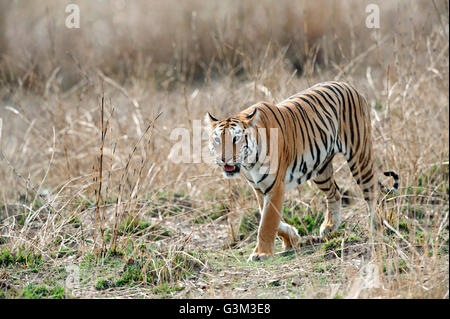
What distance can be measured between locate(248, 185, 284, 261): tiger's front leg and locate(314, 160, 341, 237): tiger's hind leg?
78cm

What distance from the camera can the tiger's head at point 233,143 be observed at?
415 centimetres

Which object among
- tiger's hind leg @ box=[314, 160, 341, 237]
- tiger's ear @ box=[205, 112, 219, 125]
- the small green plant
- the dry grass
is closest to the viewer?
the small green plant

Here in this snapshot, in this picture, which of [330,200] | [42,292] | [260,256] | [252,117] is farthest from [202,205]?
[42,292]

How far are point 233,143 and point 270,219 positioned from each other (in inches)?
29.2

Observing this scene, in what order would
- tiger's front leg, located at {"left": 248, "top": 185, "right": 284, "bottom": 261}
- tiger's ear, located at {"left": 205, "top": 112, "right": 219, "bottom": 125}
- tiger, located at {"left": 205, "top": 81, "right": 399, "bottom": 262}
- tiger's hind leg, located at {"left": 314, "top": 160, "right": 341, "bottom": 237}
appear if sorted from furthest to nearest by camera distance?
tiger's hind leg, located at {"left": 314, "top": 160, "right": 341, "bottom": 237}
tiger's front leg, located at {"left": 248, "top": 185, "right": 284, "bottom": 261}
tiger's ear, located at {"left": 205, "top": 112, "right": 219, "bottom": 125}
tiger, located at {"left": 205, "top": 81, "right": 399, "bottom": 262}

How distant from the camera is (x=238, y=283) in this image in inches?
165

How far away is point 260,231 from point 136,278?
1.07 m

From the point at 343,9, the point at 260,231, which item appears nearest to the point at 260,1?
the point at 343,9

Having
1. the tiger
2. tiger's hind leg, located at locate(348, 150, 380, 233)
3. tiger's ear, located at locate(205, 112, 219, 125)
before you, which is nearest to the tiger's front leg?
the tiger

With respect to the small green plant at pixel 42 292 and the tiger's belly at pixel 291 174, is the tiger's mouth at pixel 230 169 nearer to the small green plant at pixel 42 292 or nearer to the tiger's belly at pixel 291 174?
the tiger's belly at pixel 291 174

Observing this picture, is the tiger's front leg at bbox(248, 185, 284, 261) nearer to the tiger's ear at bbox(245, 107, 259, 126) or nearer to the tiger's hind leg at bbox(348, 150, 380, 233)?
the tiger's ear at bbox(245, 107, 259, 126)

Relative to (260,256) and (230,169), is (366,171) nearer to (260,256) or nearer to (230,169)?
(260,256)

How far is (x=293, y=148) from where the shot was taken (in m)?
4.69

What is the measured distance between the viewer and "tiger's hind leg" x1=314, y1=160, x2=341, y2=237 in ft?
16.7
